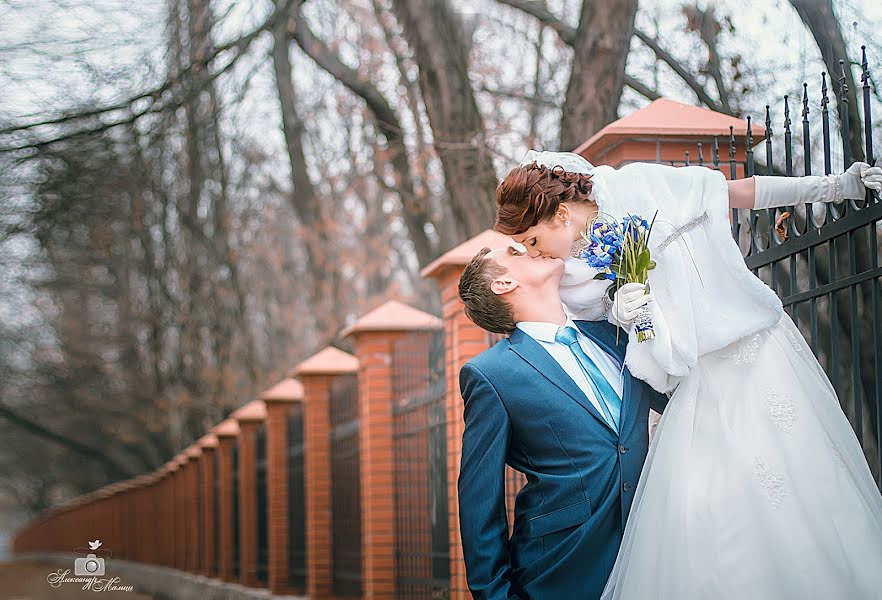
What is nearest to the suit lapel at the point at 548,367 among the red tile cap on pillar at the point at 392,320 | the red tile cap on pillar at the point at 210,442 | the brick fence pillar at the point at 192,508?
the red tile cap on pillar at the point at 392,320

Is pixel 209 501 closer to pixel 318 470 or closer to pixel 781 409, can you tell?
pixel 318 470

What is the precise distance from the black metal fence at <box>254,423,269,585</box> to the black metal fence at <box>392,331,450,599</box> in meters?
5.96

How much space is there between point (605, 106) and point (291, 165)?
343 inches

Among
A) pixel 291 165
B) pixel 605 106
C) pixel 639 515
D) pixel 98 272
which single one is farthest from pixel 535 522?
pixel 98 272

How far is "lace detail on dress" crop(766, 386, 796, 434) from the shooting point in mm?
3168

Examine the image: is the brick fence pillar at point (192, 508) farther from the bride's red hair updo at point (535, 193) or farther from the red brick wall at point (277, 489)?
the bride's red hair updo at point (535, 193)

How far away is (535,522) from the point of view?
3.57m

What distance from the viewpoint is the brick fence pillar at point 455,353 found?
22.4 feet

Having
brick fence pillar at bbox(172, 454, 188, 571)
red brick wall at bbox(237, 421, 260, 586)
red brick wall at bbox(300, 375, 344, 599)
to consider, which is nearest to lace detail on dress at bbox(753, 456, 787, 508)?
red brick wall at bbox(300, 375, 344, 599)

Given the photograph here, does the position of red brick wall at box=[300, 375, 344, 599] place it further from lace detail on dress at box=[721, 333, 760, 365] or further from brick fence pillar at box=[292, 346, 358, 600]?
lace detail on dress at box=[721, 333, 760, 365]

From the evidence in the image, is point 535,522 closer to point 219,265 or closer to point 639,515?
point 639,515

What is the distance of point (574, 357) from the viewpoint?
3701 mm

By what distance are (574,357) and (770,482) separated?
2.64ft

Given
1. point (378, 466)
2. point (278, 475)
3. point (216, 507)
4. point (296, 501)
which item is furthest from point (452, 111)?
point (216, 507)
